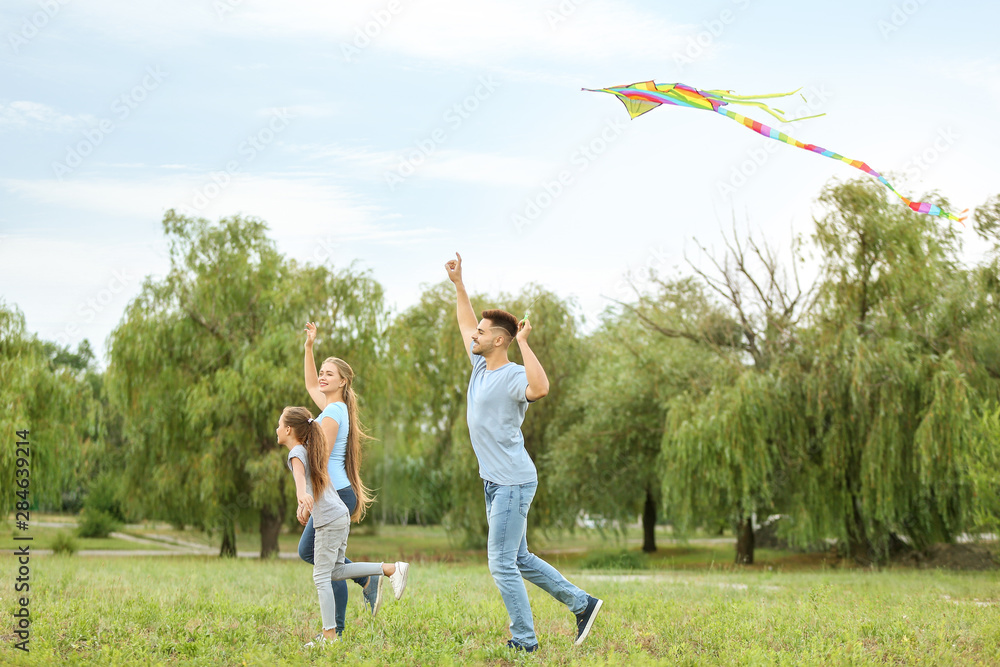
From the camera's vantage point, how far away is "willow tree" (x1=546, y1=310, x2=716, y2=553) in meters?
17.8

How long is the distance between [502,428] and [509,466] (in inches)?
8.8

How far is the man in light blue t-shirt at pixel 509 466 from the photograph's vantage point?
487cm

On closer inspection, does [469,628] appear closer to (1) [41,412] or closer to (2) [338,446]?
(2) [338,446]

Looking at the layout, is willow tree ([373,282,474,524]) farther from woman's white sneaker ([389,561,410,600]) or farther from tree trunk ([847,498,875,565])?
woman's white sneaker ([389,561,410,600])

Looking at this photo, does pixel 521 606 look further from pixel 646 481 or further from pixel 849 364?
pixel 646 481

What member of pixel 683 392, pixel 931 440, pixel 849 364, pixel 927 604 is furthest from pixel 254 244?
pixel 927 604

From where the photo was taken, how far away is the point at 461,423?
2091cm

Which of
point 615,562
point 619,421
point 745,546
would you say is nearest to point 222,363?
point 619,421

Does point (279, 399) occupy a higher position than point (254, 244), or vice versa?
point (254, 244)

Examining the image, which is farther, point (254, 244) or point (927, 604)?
point (254, 244)

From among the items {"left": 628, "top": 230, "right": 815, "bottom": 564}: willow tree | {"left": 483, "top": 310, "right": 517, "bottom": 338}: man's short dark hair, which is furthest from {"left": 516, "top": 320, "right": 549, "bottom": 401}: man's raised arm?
{"left": 628, "top": 230, "right": 815, "bottom": 564}: willow tree

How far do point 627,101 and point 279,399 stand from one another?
1350 centimetres

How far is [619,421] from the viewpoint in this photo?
60.8ft

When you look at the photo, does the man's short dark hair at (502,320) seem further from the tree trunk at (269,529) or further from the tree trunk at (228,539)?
the tree trunk at (228,539)
